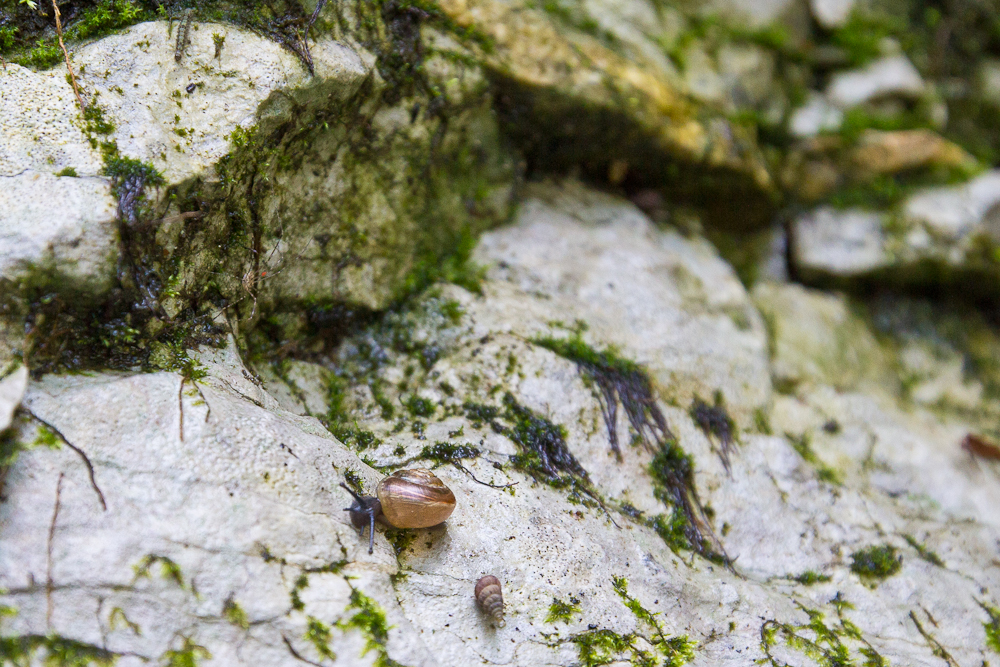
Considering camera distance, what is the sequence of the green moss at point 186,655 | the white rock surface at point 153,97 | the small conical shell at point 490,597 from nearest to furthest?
1. the green moss at point 186,655
2. the small conical shell at point 490,597
3. the white rock surface at point 153,97

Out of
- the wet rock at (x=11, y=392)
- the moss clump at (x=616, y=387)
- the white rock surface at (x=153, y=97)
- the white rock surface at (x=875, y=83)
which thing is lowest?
the moss clump at (x=616, y=387)

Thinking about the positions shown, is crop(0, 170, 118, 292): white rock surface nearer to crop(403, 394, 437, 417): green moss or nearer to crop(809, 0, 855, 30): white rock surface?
crop(403, 394, 437, 417): green moss

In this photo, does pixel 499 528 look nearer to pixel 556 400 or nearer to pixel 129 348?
pixel 556 400

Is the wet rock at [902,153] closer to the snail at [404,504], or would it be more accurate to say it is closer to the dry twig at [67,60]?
the snail at [404,504]

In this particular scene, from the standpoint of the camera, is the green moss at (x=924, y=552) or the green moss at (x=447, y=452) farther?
the green moss at (x=924, y=552)

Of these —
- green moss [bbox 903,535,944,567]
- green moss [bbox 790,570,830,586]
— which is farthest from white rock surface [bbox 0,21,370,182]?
green moss [bbox 903,535,944,567]

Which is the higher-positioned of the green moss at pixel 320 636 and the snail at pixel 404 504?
the snail at pixel 404 504

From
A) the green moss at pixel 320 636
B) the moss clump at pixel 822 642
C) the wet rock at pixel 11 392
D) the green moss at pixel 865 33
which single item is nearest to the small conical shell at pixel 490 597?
the green moss at pixel 320 636

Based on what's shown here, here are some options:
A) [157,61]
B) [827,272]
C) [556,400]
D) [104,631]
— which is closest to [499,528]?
[556,400]
